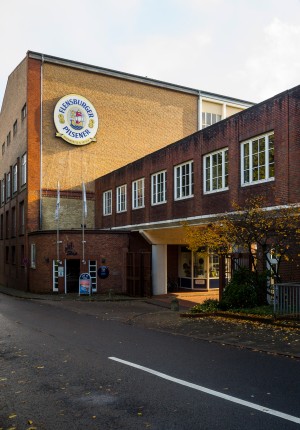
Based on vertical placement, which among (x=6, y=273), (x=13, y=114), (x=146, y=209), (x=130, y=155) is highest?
(x=13, y=114)

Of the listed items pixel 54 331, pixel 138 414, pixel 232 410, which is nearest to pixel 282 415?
pixel 232 410

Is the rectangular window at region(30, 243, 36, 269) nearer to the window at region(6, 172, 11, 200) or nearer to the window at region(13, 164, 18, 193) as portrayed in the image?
the window at region(13, 164, 18, 193)

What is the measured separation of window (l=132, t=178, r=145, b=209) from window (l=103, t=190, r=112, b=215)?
4.09 metres

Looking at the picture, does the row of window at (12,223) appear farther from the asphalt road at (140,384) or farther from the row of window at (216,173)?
the asphalt road at (140,384)

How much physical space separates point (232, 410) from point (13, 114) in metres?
35.9

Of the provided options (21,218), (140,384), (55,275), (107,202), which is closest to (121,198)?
(107,202)

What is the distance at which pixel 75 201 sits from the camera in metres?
33.4

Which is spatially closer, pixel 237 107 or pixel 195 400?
pixel 195 400

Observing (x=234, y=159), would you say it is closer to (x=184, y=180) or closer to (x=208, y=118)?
(x=184, y=180)

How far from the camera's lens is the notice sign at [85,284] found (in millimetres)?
25422

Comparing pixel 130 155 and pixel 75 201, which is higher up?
pixel 130 155

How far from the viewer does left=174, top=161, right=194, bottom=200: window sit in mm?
21828

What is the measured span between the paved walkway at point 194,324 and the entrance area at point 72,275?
3.04m

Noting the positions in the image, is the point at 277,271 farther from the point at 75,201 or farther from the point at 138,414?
the point at 75,201
